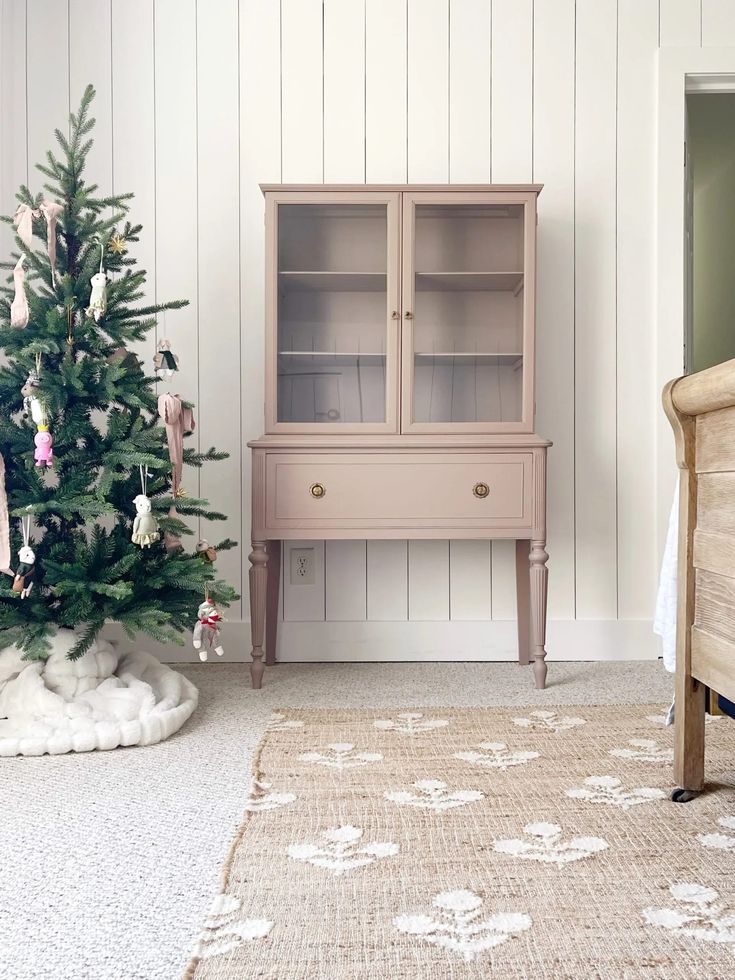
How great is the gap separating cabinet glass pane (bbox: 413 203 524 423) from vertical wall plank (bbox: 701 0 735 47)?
0.99 metres

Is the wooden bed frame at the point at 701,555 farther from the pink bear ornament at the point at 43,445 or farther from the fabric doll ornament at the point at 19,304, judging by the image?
the fabric doll ornament at the point at 19,304

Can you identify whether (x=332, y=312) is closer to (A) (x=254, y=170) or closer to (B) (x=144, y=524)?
(A) (x=254, y=170)

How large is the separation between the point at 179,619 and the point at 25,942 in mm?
1055

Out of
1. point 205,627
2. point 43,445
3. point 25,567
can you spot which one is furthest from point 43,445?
point 205,627

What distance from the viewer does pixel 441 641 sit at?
2793 mm

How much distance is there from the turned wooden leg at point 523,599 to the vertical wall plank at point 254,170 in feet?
2.92

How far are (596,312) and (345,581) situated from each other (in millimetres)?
1224

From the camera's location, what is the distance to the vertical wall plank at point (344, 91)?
276 centimetres

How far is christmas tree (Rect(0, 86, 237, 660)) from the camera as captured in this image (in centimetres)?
195

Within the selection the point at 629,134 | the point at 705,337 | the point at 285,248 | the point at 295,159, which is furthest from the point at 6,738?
the point at 705,337

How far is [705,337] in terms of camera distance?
16.4ft

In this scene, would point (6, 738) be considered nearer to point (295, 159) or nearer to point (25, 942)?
point (25, 942)

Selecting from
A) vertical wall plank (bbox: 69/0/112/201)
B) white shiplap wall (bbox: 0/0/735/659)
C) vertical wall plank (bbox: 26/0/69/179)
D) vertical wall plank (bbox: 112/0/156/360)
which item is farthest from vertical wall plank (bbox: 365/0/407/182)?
vertical wall plank (bbox: 26/0/69/179)

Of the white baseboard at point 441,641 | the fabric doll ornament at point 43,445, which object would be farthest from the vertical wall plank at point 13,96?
the white baseboard at point 441,641
